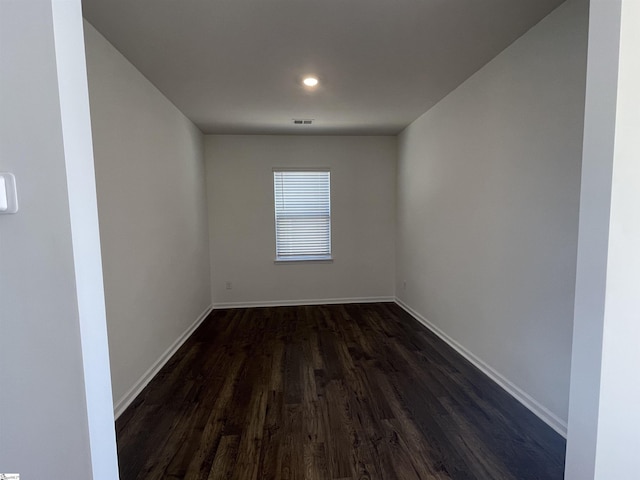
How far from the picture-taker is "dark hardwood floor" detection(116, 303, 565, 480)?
63.1 inches

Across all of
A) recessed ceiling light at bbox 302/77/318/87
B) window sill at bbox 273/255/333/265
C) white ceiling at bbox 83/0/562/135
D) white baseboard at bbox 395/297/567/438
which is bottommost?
white baseboard at bbox 395/297/567/438

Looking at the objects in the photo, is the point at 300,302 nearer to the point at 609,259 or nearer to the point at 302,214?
the point at 302,214

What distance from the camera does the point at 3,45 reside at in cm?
79

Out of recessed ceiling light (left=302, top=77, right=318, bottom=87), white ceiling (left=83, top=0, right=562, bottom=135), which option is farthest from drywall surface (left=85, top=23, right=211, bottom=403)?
recessed ceiling light (left=302, top=77, right=318, bottom=87)

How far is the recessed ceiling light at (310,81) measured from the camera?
8.71 ft

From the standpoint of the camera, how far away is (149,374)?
8.28 ft

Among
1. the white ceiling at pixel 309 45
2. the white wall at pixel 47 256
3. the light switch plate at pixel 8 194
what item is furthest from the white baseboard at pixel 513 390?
the light switch plate at pixel 8 194

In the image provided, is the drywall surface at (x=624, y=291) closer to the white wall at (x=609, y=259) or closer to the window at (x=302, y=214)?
the white wall at (x=609, y=259)

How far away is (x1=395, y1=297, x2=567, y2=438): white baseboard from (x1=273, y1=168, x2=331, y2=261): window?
213 centimetres

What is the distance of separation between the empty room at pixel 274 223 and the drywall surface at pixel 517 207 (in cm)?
2

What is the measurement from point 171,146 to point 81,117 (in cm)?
246

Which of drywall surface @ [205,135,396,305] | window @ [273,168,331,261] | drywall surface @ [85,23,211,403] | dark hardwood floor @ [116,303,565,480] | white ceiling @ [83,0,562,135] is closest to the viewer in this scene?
dark hardwood floor @ [116,303,565,480]

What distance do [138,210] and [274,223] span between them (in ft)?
7.78

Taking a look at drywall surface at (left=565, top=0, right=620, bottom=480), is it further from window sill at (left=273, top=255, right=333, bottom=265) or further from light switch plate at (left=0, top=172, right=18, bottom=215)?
window sill at (left=273, top=255, right=333, bottom=265)
